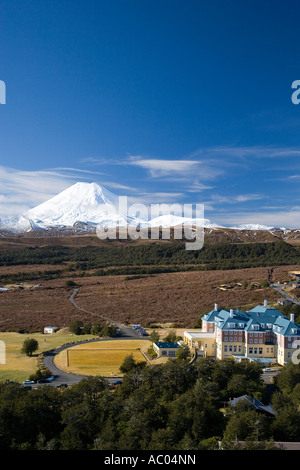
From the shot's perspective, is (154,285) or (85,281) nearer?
(154,285)

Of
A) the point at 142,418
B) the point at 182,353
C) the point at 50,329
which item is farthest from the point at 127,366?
the point at 50,329

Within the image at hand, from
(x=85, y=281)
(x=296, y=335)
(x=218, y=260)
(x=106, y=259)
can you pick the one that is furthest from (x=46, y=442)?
(x=106, y=259)

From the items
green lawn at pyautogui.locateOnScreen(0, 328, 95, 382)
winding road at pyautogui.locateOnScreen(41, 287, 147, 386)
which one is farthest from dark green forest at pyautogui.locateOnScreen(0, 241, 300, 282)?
green lawn at pyautogui.locateOnScreen(0, 328, 95, 382)

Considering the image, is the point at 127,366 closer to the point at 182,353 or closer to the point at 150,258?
the point at 182,353

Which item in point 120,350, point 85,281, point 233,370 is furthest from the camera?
point 85,281

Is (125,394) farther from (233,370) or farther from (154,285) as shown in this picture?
(154,285)

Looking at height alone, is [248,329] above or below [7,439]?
above
